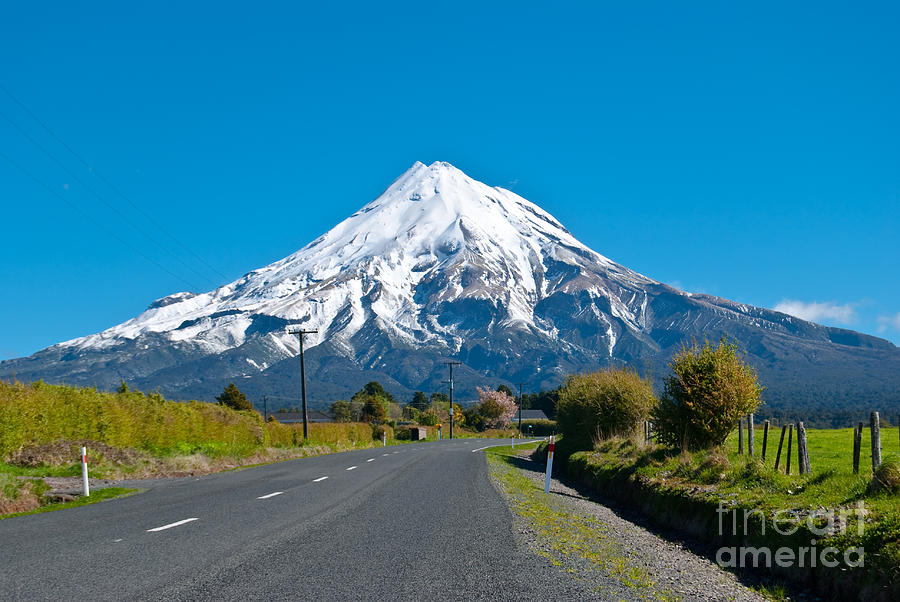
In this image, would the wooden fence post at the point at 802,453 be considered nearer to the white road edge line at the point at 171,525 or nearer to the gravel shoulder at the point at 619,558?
the gravel shoulder at the point at 619,558

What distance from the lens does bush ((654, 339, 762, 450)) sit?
17312 millimetres

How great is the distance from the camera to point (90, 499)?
49.3 feet

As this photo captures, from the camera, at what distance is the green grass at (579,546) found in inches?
289

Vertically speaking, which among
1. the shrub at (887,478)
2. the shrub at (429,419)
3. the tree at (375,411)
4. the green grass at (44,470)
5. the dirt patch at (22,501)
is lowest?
the shrub at (429,419)

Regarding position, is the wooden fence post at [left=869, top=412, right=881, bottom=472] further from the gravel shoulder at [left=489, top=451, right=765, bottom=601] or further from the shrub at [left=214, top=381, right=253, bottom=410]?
the shrub at [left=214, top=381, right=253, bottom=410]

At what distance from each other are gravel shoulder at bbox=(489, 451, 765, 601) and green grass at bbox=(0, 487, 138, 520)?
26.8 ft

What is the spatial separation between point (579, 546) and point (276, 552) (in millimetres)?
3563

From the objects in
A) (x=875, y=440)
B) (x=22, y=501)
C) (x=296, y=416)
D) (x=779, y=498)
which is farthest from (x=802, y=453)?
(x=296, y=416)

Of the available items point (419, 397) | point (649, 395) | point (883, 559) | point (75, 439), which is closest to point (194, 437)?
point (75, 439)

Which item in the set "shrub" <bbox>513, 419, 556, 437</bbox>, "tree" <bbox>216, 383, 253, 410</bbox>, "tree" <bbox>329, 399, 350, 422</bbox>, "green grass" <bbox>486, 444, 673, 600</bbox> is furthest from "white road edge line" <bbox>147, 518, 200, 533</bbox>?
"tree" <bbox>329, 399, 350, 422</bbox>

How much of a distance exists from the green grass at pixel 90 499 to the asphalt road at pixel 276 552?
741 millimetres

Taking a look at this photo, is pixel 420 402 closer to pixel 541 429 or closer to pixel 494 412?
pixel 494 412

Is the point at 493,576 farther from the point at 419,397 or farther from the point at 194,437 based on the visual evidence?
the point at 419,397

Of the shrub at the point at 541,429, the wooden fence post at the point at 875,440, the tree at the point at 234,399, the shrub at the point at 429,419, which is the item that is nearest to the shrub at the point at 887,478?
the wooden fence post at the point at 875,440
